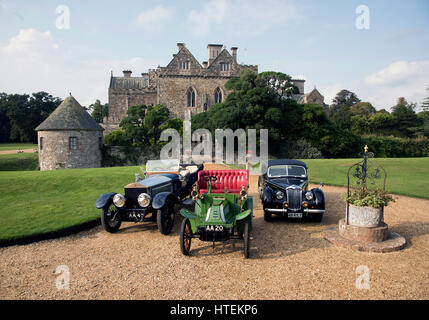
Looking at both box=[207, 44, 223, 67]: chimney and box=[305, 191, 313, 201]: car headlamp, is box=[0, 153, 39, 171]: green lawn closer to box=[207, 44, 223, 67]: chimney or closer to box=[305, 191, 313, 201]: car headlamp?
box=[207, 44, 223, 67]: chimney

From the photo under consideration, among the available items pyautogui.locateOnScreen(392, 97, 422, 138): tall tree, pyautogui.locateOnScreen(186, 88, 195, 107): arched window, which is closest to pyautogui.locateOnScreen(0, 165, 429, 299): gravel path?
pyautogui.locateOnScreen(186, 88, 195, 107): arched window

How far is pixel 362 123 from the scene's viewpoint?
52.9 meters

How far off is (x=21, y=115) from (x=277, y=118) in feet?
164

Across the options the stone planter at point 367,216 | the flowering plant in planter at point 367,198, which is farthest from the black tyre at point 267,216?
the stone planter at point 367,216

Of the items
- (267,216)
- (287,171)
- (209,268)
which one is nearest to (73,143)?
(287,171)

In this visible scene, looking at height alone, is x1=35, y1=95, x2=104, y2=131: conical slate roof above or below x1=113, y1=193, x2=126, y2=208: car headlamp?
above

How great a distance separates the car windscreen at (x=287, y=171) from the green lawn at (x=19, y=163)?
29946mm

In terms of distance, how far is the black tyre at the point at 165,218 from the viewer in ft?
26.2

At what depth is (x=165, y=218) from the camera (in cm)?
826

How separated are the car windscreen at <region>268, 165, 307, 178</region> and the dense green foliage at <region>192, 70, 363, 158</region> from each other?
69.9 feet

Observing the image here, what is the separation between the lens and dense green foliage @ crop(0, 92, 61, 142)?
55500 mm

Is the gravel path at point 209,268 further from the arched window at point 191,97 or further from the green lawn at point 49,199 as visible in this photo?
the arched window at point 191,97

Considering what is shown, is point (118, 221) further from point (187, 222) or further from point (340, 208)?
point (340, 208)

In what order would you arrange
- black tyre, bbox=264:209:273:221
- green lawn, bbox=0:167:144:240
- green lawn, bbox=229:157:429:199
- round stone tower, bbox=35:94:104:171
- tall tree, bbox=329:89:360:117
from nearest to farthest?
green lawn, bbox=0:167:144:240
black tyre, bbox=264:209:273:221
green lawn, bbox=229:157:429:199
round stone tower, bbox=35:94:104:171
tall tree, bbox=329:89:360:117
